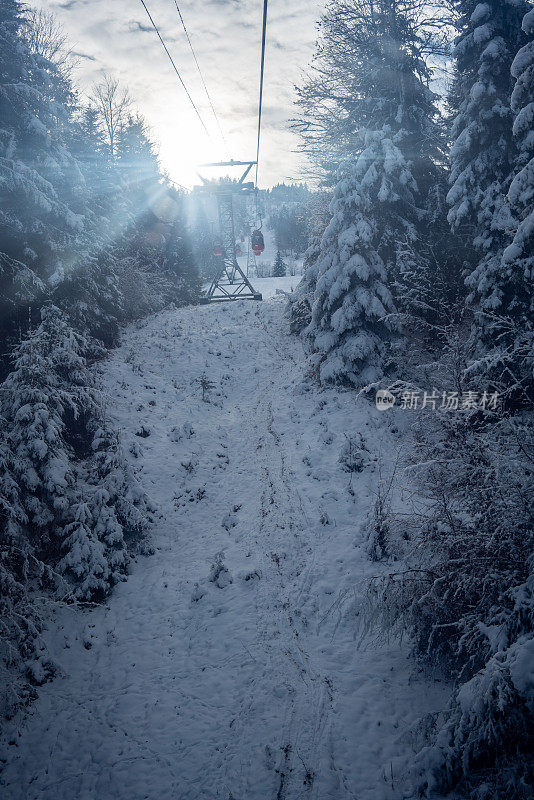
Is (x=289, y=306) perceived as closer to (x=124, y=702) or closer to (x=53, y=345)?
(x=53, y=345)

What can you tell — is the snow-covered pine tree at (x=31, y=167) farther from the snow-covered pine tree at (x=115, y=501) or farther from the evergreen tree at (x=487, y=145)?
the evergreen tree at (x=487, y=145)

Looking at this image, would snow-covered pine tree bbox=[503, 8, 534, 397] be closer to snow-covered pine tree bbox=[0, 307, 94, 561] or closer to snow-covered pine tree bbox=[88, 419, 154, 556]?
snow-covered pine tree bbox=[88, 419, 154, 556]

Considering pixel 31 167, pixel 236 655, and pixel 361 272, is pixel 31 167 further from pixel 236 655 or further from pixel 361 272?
pixel 236 655

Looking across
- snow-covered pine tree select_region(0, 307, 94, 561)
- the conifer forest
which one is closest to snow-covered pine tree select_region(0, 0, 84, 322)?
the conifer forest

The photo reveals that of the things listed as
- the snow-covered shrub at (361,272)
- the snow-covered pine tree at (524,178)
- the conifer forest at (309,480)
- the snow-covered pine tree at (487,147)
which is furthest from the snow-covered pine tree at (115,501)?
the snow-covered pine tree at (487,147)

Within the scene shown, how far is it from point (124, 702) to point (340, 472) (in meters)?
6.27

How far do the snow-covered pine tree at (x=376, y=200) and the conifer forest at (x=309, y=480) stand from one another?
3.5 inches

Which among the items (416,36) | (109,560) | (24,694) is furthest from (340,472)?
(416,36)

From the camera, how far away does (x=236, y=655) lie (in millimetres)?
5828

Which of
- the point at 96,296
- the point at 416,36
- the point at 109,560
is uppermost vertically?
the point at 416,36

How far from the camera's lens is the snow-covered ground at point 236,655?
445cm

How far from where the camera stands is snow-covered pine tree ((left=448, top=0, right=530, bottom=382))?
984 centimetres

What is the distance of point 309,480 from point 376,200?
9.44 meters

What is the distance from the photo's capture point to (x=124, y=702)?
531 cm
